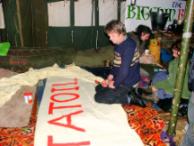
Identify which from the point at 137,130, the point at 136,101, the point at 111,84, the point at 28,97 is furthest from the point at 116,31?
the point at 28,97

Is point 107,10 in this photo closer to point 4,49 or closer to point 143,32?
point 143,32

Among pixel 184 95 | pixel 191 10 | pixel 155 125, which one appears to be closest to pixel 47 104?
pixel 155 125

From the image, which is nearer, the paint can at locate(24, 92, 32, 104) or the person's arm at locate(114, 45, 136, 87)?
the person's arm at locate(114, 45, 136, 87)

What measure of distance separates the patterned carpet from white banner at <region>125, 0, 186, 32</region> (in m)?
3.26

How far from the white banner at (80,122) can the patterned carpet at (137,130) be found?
0.40ft

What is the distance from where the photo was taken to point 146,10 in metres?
6.45

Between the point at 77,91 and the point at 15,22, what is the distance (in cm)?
272

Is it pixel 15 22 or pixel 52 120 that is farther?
pixel 15 22

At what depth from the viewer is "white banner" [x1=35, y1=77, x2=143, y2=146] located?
286cm

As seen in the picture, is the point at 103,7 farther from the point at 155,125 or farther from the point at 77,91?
the point at 155,125

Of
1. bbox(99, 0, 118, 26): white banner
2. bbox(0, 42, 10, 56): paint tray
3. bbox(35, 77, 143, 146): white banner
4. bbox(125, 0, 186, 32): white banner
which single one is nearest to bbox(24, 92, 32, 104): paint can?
bbox(35, 77, 143, 146): white banner

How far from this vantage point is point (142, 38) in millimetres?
4965

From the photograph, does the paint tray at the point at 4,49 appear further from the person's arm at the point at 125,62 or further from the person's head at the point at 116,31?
the person's arm at the point at 125,62

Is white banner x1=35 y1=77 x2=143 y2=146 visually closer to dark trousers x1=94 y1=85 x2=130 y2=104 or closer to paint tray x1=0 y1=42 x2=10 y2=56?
dark trousers x1=94 y1=85 x2=130 y2=104
